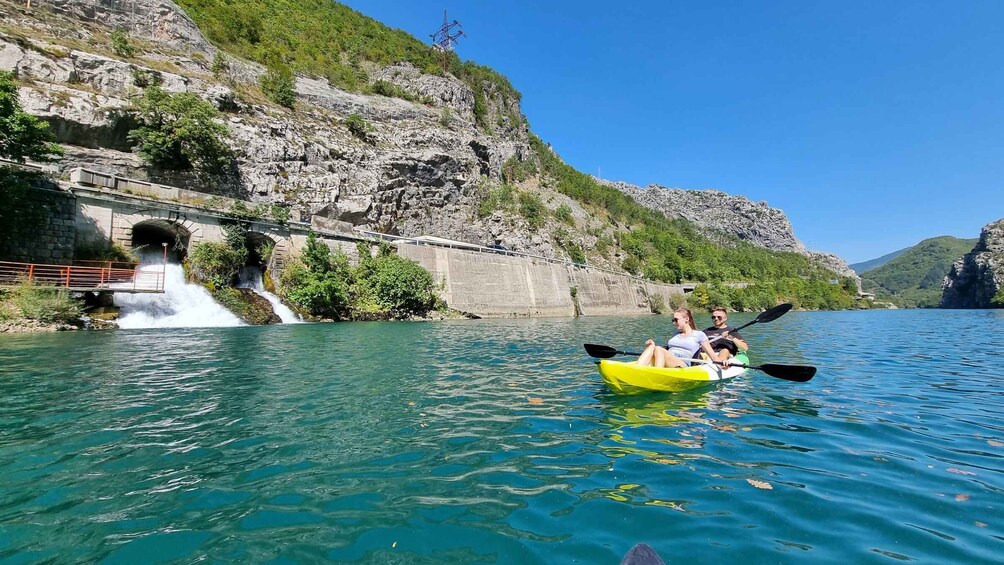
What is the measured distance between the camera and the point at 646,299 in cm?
5584

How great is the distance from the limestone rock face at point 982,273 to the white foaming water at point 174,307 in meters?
123

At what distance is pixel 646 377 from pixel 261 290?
2454 cm

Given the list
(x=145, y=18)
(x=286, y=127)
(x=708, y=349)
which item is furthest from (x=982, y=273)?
(x=145, y=18)

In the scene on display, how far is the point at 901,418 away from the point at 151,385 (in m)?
11.5

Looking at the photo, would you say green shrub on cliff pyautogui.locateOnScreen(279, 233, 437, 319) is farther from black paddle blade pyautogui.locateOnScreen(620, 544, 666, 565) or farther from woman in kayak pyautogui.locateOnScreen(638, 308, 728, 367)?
black paddle blade pyautogui.locateOnScreen(620, 544, 666, 565)

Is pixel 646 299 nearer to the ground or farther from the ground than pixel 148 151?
nearer to the ground

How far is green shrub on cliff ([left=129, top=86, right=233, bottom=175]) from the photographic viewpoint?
88.6ft

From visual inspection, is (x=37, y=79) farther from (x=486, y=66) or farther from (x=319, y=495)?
(x=486, y=66)

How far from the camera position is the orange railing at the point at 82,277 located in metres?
16.5

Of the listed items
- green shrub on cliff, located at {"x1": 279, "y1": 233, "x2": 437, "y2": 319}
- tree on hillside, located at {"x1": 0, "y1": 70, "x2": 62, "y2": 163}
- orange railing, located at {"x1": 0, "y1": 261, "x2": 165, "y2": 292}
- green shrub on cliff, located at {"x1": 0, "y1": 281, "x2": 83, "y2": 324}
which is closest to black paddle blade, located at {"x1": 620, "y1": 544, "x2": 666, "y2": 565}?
green shrub on cliff, located at {"x1": 0, "y1": 281, "x2": 83, "y2": 324}

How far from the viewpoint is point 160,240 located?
2453cm

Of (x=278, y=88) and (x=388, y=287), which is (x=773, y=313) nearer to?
(x=388, y=287)

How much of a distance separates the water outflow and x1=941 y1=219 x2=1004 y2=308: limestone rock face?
11957cm

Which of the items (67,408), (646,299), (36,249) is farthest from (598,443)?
(646,299)
